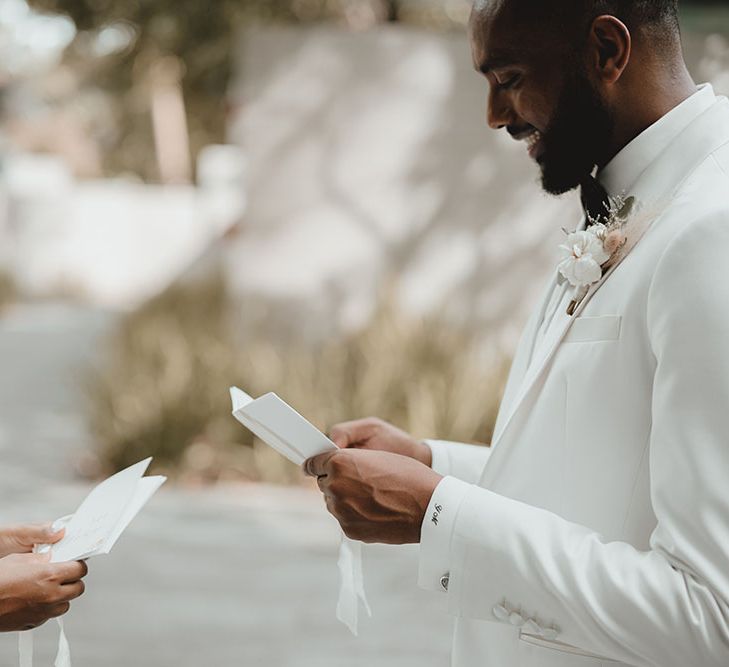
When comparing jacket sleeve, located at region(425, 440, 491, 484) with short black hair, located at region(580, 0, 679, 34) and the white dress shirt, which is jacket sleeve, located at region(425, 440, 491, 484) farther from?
short black hair, located at region(580, 0, 679, 34)

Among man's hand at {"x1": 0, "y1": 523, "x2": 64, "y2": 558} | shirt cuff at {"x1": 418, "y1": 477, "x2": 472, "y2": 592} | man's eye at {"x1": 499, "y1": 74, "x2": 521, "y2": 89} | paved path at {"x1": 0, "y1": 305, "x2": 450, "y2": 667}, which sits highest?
man's eye at {"x1": 499, "y1": 74, "x2": 521, "y2": 89}

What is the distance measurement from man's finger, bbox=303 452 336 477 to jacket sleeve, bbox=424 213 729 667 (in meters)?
0.35

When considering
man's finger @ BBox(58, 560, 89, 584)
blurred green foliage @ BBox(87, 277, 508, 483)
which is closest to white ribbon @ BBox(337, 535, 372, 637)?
man's finger @ BBox(58, 560, 89, 584)

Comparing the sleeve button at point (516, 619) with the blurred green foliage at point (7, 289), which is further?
the blurred green foliage at point (7, 289)

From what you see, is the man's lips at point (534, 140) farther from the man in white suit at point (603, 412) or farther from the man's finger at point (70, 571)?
the man's finger at point (70, 571)

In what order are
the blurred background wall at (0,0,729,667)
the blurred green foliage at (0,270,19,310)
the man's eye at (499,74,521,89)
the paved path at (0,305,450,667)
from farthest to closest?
the blurred green foliage at (0,270,19,310), the blurred background wall at (0,0,729,667), the paved path at (0,305,450,667), the man's eye at (499,74,521,89)

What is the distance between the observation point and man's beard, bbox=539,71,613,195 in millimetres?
1630

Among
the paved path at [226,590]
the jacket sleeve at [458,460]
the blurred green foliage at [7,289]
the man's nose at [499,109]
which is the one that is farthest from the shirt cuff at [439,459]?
the blurred green foliage at [7,289]

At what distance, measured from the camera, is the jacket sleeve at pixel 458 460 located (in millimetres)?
2121

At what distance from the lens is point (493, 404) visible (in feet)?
22.7

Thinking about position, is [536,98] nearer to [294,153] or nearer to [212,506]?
[212,506]

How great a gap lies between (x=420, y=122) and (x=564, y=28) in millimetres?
6689

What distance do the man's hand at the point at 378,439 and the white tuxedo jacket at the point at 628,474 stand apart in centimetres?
40

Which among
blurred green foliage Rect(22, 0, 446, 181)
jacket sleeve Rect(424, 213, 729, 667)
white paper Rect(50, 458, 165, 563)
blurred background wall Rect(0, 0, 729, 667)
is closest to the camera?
→ jacket sleeve Rect(424, 213, 729, 667)
